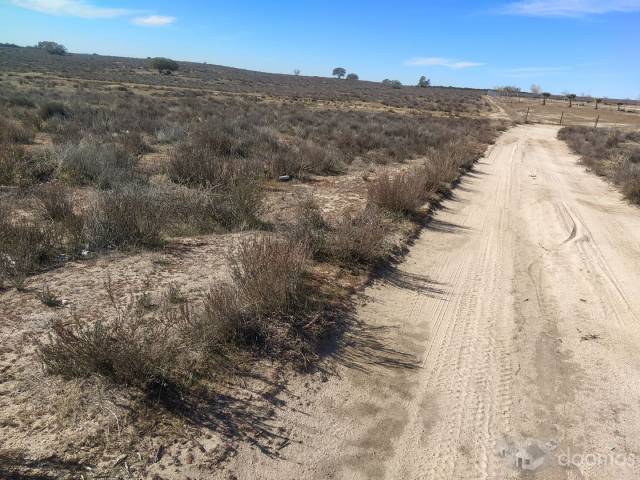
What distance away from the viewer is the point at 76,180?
938 cm

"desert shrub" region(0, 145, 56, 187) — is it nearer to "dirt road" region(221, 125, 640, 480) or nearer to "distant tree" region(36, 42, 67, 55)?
"dirt road" region(221, 125, 640, 480)

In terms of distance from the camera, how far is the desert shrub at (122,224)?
5.97 meters

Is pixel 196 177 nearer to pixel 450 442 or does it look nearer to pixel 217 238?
pixel 217 238

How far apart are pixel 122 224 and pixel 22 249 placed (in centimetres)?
126

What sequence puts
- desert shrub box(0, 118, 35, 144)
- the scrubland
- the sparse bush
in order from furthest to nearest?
desert shrub box(0, 118, 35, 144), the sparse bush, the scrubland

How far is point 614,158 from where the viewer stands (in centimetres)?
2000

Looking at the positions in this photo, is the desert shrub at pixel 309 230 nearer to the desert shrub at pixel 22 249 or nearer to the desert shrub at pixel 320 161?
the desert shrub at pixel 22 249

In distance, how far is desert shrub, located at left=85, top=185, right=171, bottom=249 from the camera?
597 centimetres

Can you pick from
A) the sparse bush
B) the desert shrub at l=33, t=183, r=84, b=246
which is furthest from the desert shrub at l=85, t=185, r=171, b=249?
the sparse bush

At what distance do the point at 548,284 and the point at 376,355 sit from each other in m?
3.43

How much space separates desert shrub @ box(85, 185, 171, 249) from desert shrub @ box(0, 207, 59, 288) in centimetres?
50

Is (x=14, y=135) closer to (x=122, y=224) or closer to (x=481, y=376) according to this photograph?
(x=122, y=224)

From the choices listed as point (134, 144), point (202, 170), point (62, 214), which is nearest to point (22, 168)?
point (62, 214)

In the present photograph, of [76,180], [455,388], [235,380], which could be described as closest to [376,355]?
[455,388]
